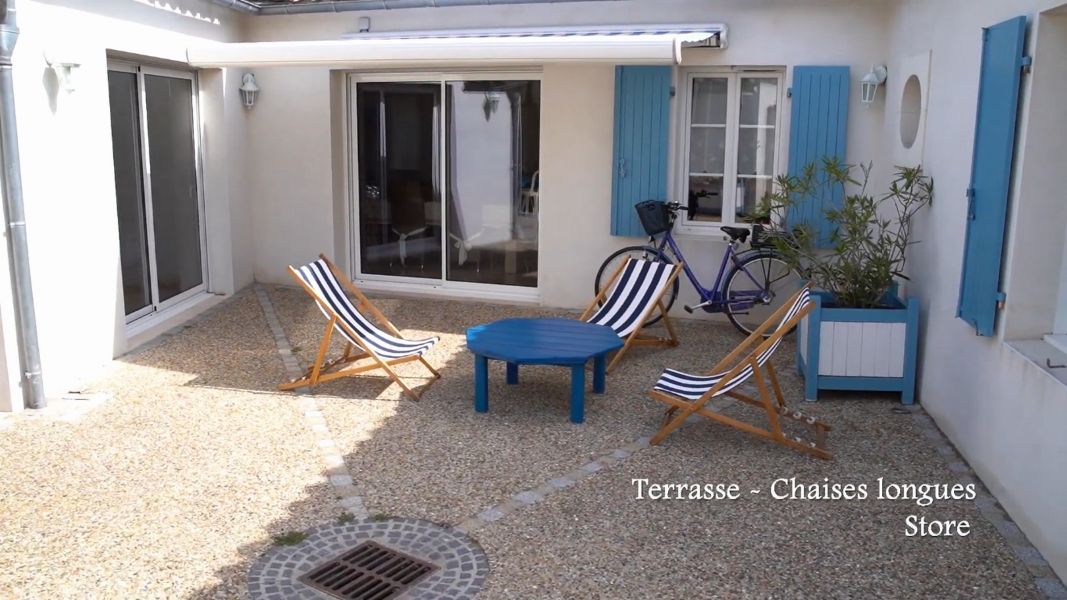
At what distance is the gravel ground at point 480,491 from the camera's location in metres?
4.88

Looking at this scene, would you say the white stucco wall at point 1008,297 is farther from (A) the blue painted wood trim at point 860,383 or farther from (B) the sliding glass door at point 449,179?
(B) the sliding glass door at point 449,179

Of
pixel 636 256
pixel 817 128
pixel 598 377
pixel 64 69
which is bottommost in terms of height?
pixel 598 377

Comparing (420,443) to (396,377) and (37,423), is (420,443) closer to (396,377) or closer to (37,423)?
(396,377)

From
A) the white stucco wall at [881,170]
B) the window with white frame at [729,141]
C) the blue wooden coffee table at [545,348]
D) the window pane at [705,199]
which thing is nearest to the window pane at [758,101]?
the window with white frame at [729,141]

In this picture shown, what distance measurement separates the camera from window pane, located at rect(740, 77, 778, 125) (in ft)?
34.3

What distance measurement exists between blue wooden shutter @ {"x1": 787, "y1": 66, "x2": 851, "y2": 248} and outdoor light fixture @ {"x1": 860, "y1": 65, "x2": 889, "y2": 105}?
0.18 meters

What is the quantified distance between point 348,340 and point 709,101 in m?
5.06

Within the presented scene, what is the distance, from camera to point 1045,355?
5574mm

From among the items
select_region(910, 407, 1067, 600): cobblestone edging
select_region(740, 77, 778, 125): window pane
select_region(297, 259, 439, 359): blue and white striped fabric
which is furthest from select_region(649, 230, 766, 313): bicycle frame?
select_region(297, 259, 439, 359): blue and white striped fabric

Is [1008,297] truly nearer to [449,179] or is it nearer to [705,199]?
[705,199]

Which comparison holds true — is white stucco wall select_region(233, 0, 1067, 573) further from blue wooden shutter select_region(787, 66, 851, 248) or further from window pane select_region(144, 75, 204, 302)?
window pane select_region(144, 75, 204, 302)

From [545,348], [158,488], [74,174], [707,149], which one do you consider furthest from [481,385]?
[707,149]

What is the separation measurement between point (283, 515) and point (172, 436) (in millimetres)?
1830

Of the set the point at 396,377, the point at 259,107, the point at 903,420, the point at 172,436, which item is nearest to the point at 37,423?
the point at 172,436
